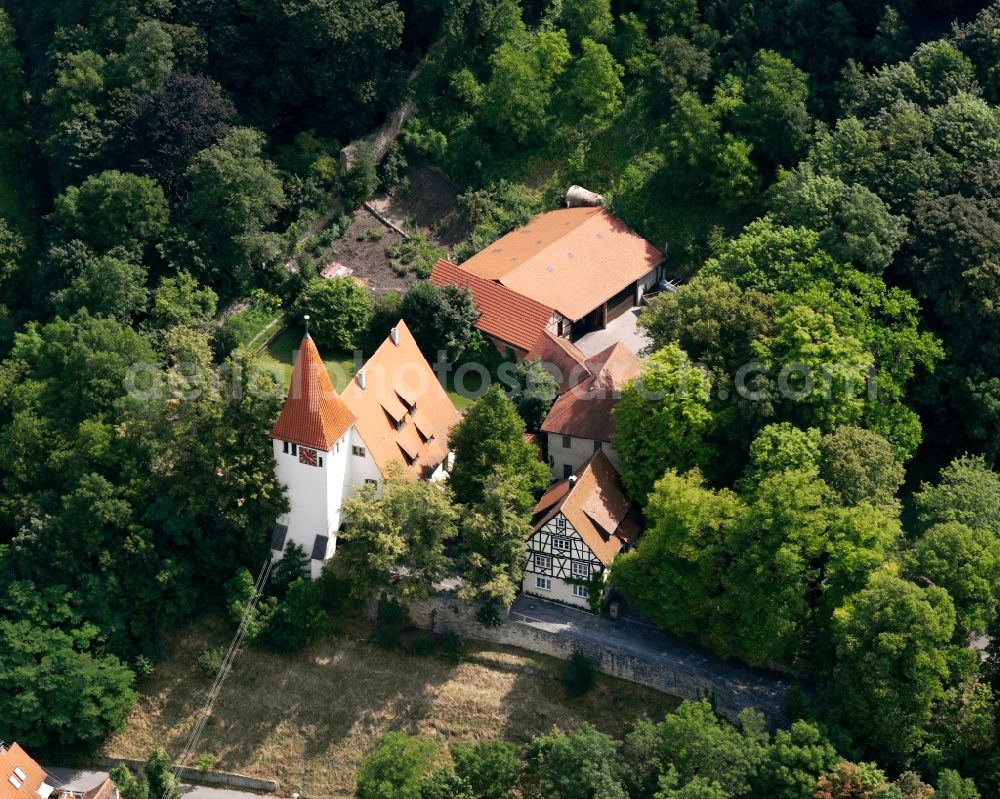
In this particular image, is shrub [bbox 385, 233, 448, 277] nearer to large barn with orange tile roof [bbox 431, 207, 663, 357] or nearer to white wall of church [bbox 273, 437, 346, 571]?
large barn with orange tile roof [bbox 431, 207, 663, 357]

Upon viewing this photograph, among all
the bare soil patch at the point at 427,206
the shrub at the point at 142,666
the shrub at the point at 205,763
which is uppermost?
the bare soil patch at the point at 427,206

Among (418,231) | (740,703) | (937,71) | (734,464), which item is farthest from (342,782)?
(937,71)

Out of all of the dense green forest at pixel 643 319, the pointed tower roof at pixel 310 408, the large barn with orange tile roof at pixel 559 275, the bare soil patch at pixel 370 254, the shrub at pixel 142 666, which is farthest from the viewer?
the bare soil patch at pixel 370 254

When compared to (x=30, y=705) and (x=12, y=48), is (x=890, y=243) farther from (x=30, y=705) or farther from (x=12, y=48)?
(x=12, y=48)

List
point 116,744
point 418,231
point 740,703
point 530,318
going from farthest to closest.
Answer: point 418,231 → point 530,318 → point 116,744 → point 740,703

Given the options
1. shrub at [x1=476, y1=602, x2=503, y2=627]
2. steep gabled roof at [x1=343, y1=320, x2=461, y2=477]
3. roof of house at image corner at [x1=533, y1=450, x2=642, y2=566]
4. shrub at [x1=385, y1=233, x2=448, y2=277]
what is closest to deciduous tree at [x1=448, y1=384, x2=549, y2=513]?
roof of house at image corner at [x1=533, y1=450, x2=642, y2=566]

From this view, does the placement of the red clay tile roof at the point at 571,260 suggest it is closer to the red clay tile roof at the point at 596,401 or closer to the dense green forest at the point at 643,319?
the dense green forest at the point at 643,319

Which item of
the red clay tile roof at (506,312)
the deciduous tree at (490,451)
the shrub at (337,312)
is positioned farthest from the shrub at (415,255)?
the deciduous tree at (490,451)

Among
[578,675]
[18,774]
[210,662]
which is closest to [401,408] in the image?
[210,662]
